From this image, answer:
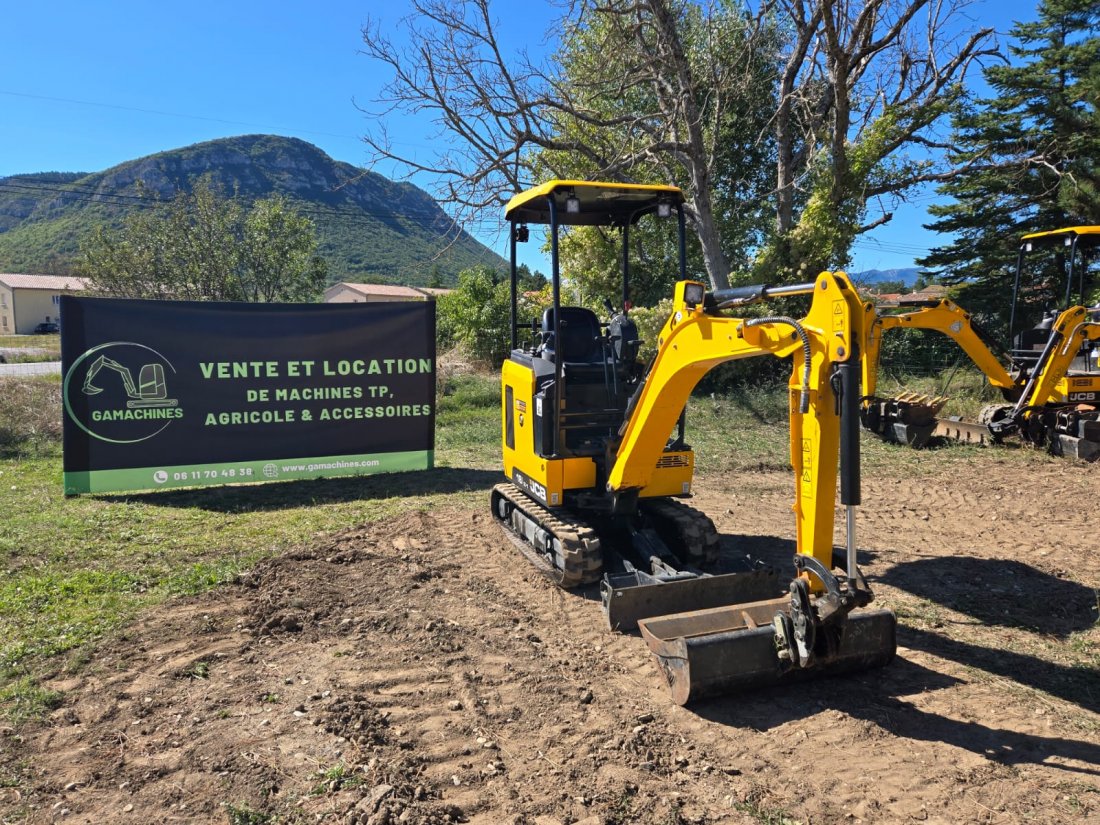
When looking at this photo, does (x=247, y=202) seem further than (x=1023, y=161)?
Yes

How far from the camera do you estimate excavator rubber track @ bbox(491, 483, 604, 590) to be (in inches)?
223

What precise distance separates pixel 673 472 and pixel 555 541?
117cm

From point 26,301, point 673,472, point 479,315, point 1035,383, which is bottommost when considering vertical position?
point 673,472

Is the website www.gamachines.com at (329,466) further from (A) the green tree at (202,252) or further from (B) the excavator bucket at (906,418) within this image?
(A) the green tree at (202,252)

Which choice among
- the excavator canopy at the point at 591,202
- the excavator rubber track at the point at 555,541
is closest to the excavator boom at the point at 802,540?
the excavator rubber track at the point at 555,541

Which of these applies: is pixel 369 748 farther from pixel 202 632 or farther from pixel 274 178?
pixel 274 178

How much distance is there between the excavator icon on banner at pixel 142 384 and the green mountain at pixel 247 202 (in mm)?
46031

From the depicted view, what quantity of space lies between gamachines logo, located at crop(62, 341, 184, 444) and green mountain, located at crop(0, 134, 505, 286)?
46035 millimetres

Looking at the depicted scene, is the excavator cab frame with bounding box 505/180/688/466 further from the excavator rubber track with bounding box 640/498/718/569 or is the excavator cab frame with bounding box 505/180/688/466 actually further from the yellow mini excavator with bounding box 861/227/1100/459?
the yellow mini excavator with bounding box 861/227/1100/459

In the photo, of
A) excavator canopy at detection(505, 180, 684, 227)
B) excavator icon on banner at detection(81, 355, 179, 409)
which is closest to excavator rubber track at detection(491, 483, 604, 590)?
excavator canopy at detection(505, 180, 684, 227)

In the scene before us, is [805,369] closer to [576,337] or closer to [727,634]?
[727,634]

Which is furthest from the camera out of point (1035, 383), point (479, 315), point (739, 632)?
point (479, 315)

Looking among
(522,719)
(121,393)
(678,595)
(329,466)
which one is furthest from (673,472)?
(121,393)

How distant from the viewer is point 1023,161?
57.2 feet
